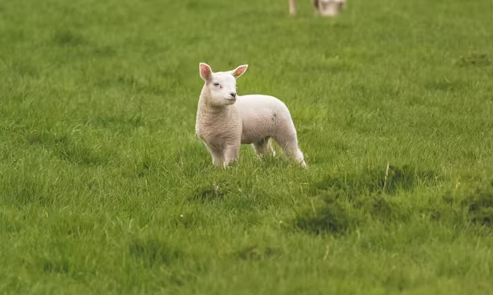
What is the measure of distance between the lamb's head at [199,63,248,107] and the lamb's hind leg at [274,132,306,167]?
0.65 metres

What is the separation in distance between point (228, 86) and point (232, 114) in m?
0.24

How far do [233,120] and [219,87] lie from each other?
0.27m

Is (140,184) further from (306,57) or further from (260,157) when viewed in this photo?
(306,57)

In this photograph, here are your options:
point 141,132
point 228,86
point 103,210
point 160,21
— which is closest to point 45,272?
point 103,210

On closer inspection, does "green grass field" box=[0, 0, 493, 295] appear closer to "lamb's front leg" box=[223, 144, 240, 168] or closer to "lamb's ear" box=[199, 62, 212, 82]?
"lamb's front leg" box=[223, 144, 240, 168]

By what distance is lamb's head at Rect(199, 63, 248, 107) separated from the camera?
232 inches

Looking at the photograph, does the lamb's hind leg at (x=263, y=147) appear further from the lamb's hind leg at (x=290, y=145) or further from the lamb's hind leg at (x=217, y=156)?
the lamb's hind leg at (x=217, y=156)

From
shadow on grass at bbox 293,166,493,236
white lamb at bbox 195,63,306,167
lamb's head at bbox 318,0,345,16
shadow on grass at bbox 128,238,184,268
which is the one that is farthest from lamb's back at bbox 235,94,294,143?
lamb's head at bbox 318,0,345,16

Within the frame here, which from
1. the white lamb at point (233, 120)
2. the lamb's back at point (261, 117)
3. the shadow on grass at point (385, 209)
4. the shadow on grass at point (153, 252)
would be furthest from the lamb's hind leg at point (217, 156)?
the shadow on grass at point (153, 252)

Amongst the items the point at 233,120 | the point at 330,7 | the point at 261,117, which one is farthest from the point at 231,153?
the point at 330,7

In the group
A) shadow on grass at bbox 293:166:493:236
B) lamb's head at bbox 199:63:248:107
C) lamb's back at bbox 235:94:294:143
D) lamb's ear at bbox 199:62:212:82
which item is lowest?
shadow on grass at bbox 293:166:493:236

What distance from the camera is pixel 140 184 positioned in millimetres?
5961

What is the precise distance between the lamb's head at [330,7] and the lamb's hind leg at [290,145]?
9783mm

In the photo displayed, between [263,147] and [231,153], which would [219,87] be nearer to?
[231,153]
